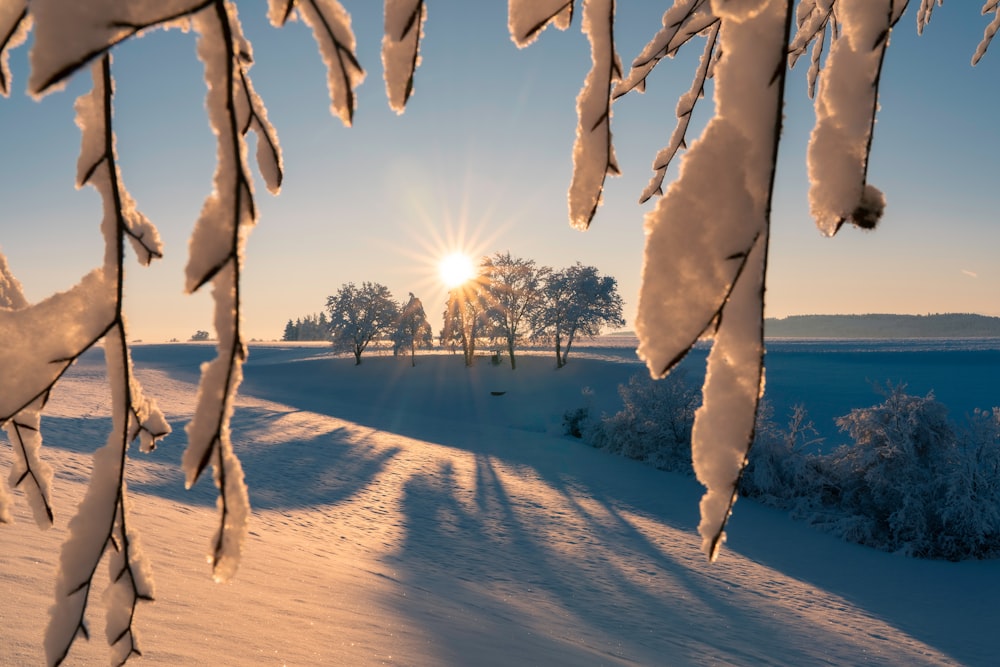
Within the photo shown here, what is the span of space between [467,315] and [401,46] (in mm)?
36810

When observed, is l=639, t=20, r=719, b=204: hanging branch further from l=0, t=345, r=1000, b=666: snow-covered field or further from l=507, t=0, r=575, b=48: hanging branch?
l=0, t=345, r=1000, b=666: snow-covered field

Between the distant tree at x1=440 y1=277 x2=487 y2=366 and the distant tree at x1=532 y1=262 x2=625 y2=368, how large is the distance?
380cm

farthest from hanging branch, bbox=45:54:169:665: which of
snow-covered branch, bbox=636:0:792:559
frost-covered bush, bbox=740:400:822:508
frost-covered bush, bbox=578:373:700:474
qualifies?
frost-covered bush, bbox=578:373:700:474

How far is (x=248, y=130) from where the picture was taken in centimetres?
77

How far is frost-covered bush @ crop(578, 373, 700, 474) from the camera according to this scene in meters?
16.8

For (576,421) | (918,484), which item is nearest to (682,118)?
(918,484)

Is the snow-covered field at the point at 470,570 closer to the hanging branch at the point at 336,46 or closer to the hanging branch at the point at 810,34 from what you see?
the hanging branch at the point at 336,46

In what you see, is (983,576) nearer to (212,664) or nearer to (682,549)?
(682,549)

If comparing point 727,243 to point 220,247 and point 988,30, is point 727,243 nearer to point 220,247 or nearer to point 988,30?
point 220,247

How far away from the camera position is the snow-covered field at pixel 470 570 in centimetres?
368

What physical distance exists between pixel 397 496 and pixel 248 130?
39.2 ft

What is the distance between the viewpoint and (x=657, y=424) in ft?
57.0

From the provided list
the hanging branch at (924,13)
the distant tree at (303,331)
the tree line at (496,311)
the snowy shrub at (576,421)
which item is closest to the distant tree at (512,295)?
the tree line at (496,311)

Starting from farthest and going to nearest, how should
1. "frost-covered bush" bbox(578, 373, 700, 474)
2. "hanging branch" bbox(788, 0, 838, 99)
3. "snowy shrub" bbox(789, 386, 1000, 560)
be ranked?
"frost-covered bush" bbox(578, 373, 700, 474)
"snowy shrub" bbox(789, 386, 1000, 560)
"hanging branch" bbox(788, 0, 838, 99)
